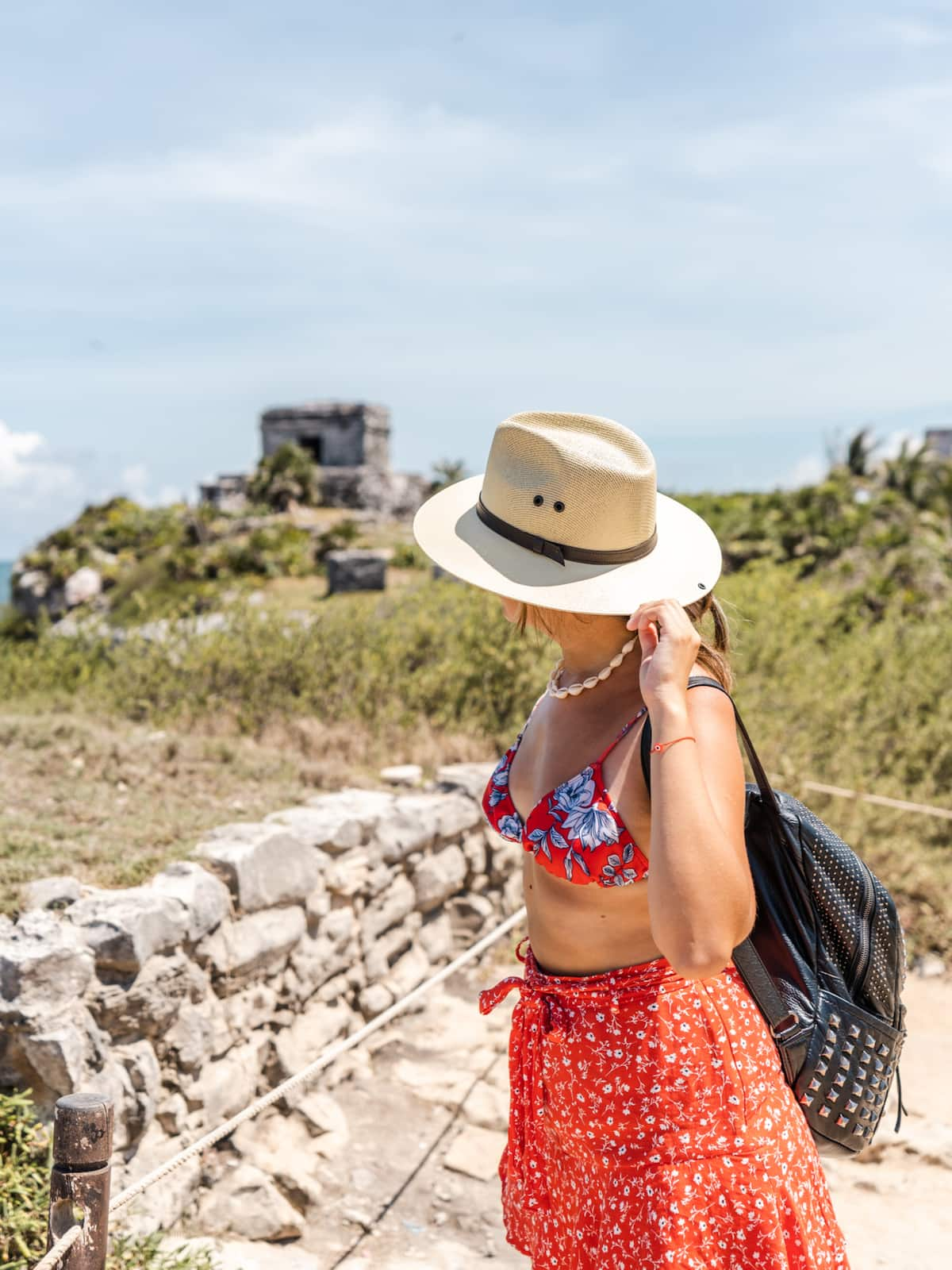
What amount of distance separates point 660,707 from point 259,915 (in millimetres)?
2887

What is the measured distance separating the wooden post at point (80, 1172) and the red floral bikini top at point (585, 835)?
3.42 feet

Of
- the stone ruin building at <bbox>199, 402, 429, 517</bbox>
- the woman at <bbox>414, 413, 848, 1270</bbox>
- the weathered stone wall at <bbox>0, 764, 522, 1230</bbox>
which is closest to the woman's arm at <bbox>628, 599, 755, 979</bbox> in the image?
the woman at <bbox>414, 413, 848, 1270</bbox>

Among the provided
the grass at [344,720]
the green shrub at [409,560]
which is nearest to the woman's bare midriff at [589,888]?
the grass at [344,720]

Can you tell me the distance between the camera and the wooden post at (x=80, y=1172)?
205cm

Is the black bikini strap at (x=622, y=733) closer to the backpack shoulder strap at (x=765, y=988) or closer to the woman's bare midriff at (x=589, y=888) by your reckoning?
the woman's bare midriff at (x=589, y=888)

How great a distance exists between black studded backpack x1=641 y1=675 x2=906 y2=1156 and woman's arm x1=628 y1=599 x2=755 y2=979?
230 mm

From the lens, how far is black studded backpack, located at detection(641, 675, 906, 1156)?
1805mm


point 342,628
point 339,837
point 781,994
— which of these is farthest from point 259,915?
point 342,628

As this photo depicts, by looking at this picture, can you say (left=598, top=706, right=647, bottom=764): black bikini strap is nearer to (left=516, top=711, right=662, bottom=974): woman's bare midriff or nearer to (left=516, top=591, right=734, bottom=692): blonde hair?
(left=516, top=711, right=662, bottom=974): woman's bare midriff

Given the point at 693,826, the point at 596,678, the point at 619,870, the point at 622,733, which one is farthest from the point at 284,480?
the point at 693,826

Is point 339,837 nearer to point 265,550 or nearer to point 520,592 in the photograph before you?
point 520,592

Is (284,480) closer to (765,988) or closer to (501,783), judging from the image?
(501,783)

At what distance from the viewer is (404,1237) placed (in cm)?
360

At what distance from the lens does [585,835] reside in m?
1.68
